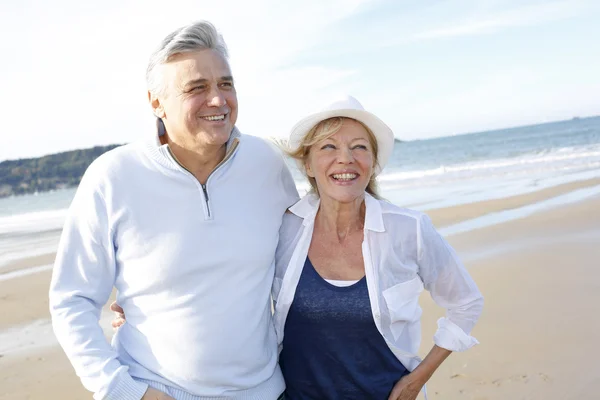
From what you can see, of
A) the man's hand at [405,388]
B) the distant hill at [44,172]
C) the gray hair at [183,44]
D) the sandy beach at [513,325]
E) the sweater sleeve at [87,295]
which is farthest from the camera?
the distant hill at [44,172]

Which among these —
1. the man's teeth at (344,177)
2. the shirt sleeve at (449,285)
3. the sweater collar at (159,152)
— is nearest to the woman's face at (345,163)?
the man's teeth at (344,177)

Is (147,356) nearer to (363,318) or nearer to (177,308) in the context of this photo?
(177,308)

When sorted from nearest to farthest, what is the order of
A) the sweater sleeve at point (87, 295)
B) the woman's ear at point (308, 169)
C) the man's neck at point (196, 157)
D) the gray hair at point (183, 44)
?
the sweater sleeve at point (87, 295)
the gray hair at point (183, 44)
the man's neck at point (196, 157)
the woman's ear at point (308, 169)

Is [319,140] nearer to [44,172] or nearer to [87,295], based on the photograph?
[87,295]

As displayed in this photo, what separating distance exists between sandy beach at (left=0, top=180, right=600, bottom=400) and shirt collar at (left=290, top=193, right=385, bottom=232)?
6.90 ft

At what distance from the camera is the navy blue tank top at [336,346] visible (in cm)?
250

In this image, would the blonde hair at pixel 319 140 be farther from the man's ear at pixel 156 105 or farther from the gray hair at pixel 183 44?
the man's ear at pixel 156 105

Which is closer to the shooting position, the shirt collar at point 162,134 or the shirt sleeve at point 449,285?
the shirt collar at point 162,134

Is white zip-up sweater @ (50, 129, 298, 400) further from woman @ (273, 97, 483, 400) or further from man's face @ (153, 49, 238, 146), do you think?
woman @ (273, 97, 483, 400)

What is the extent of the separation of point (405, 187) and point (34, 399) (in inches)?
609

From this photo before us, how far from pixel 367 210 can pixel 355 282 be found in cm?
37

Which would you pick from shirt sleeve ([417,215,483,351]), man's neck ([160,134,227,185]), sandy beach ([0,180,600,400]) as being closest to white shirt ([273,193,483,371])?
shirt sleeve ([417,215,483,351])

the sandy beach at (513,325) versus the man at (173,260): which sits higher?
the man at (173,260)

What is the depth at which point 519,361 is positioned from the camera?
443cm
